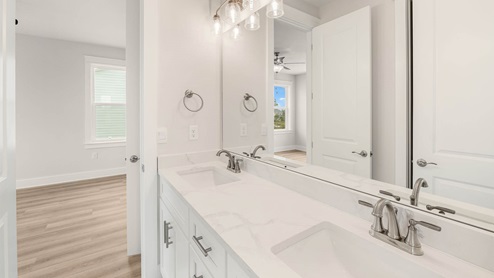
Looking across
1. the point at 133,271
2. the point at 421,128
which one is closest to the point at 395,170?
the point at 421,128

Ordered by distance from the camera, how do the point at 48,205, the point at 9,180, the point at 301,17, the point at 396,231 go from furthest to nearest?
the point at 48,205 → the point at 301,17 → the point at 9,180 → the point at 396,231

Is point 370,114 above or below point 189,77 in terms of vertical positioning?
below

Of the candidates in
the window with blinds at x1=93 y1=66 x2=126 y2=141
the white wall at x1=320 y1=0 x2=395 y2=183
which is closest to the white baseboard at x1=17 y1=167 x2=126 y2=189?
the window with blinds at x1=93 y1=66 x2=126 y2=141

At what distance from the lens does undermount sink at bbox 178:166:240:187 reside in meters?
1.72

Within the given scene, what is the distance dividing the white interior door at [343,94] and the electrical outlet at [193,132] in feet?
3.52

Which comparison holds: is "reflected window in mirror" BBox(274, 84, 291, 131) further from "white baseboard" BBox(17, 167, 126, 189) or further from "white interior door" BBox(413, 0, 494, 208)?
"white baseboard" BBox(17, 167, 126, 189)

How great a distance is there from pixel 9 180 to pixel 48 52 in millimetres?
4146

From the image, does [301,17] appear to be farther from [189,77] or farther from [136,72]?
[136,72]

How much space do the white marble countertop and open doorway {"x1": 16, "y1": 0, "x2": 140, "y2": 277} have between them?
1.35 metres

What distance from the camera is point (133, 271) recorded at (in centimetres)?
192

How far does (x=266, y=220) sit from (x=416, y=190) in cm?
54

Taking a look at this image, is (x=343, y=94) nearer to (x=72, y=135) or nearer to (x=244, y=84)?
(x=244, y=84)

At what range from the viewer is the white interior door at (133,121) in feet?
6.84

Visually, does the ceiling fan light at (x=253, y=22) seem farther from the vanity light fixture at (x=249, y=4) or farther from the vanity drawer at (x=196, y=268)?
the vanity drawer at (x=196, y=268)
